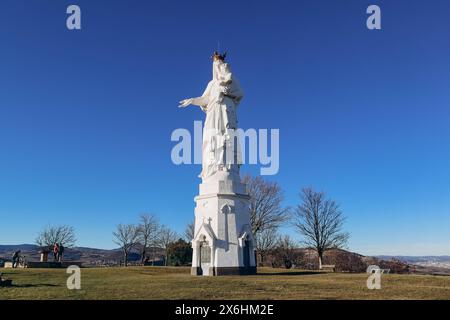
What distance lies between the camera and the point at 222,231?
102 ft

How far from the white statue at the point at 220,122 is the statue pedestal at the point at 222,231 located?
1.05 meters

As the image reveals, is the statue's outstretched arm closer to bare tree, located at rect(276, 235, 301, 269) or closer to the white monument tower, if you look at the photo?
the white monument tower

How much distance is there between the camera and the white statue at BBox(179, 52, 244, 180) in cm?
3312

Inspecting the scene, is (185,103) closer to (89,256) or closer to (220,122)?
(220,122)

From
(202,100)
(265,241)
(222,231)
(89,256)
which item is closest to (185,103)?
(202,100)

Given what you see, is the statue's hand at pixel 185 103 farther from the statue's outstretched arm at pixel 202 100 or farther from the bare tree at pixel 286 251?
the bare tree at pixel 286 251

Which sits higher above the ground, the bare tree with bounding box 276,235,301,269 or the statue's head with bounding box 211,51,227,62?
the statue's head with bounding box 211,51,227,62

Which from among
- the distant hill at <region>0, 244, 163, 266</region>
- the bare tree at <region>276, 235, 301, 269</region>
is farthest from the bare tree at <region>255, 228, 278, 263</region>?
the distant hill at <region>0, 244, 163, 266</region>

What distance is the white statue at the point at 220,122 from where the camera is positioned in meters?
33.1

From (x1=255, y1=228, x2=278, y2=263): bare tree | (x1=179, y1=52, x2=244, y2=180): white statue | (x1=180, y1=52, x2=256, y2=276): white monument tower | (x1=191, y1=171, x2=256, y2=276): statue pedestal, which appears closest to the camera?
(x1=191, y1=171, x2=256, y2=276): statue pedestal

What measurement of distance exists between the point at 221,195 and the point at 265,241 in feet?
122
